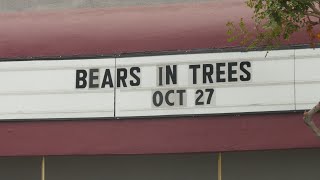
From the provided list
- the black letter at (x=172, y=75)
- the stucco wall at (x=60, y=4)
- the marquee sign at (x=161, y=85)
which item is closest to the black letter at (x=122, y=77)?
the marquee sign at (x=161, y=85)

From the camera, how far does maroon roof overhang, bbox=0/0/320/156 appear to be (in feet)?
36.2

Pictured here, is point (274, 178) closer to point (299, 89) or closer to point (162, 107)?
point (299, 89)

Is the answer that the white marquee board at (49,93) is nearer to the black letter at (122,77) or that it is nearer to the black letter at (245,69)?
the black letter at (122,77)

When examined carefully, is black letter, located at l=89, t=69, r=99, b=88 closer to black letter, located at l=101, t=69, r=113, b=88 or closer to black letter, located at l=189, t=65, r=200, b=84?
black letter, located at l=101, t=69, r=113, b=88

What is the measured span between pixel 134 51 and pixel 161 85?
85cm

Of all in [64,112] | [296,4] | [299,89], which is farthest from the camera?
[64,112]

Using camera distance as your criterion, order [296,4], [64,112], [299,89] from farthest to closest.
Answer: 1. [64,112]
2. [299,89]
3. [296,4]

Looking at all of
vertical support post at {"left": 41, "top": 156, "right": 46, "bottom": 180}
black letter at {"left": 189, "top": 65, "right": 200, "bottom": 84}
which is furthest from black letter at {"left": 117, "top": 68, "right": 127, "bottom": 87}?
vertical support post at {"left": 41, "top": 156, "right": 46, "bottom": 180}

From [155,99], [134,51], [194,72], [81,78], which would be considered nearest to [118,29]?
[134,51]

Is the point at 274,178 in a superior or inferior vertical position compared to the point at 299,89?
inferior

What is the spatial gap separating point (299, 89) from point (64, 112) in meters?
4.38

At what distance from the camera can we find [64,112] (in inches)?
458

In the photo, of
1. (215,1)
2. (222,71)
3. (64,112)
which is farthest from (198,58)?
(64,112)

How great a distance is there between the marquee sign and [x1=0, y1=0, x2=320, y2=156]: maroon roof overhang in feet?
0.64
